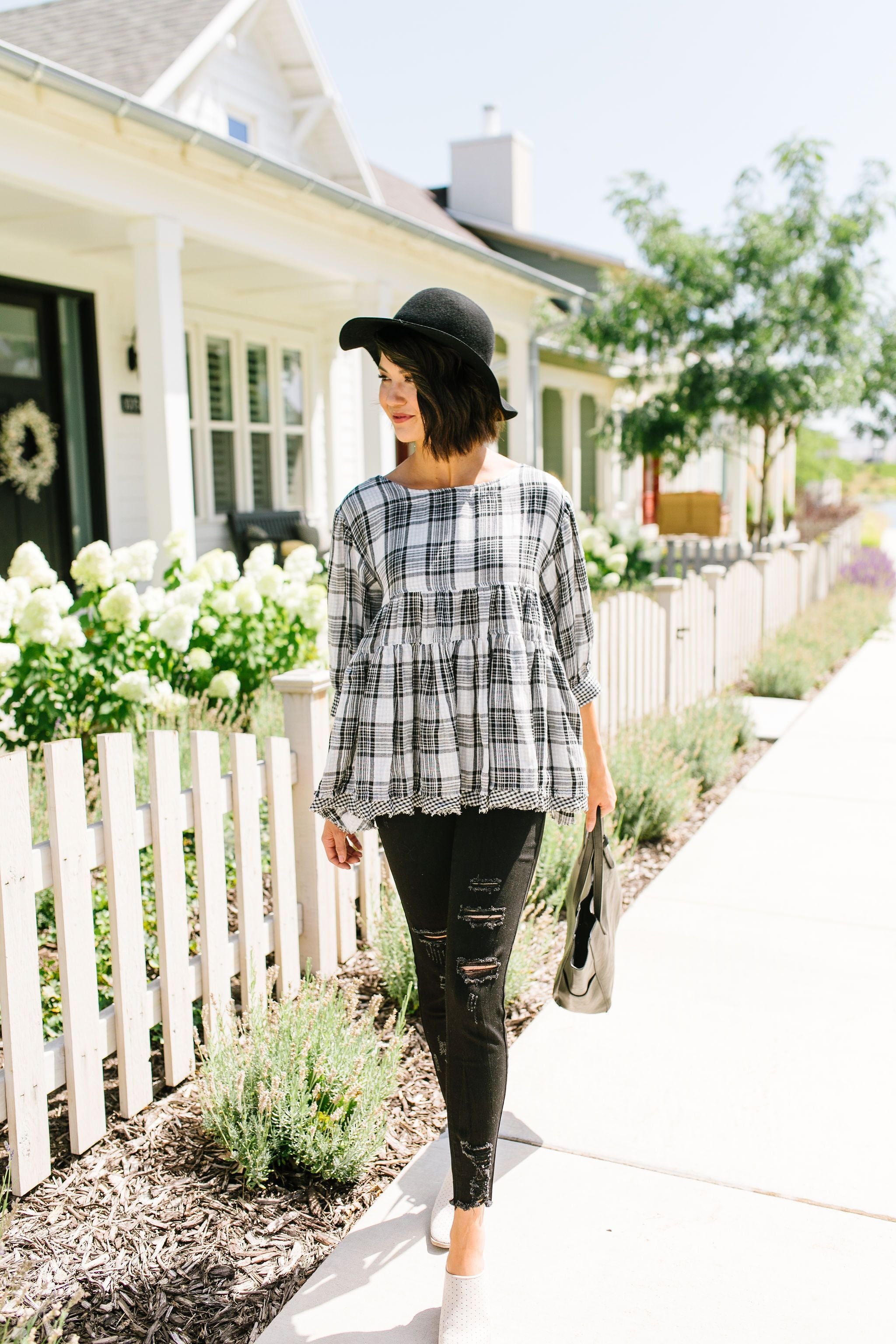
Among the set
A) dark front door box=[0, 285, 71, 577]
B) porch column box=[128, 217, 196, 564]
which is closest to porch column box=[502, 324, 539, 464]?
dark front door box=[0, 285, 71, 577]

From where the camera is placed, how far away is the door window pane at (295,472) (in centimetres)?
1146

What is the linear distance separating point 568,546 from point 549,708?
0.34 m

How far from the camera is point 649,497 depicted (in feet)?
68.6

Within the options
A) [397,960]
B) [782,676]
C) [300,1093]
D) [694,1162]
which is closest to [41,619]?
[397,960]

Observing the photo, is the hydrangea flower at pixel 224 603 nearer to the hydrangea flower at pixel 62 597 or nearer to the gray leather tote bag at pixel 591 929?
the hydrangea flower at pixel 62 597

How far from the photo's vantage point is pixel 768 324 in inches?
458

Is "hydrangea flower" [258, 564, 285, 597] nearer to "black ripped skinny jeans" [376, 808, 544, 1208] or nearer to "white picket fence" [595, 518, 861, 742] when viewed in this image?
"white picket fence" [595, 518, 861, 742]

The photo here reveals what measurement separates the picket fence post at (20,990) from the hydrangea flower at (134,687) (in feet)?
6.37

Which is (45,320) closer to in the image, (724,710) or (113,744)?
(724,710)

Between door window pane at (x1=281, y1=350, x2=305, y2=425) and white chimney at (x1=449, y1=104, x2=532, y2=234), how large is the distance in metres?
8.67

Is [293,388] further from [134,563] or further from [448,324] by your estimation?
[448,324]

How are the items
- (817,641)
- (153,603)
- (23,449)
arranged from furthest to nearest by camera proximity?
(817,641) < (23,449) < (153,603)

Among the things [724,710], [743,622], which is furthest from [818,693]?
[724,710]

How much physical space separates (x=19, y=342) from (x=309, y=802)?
6239 mm
